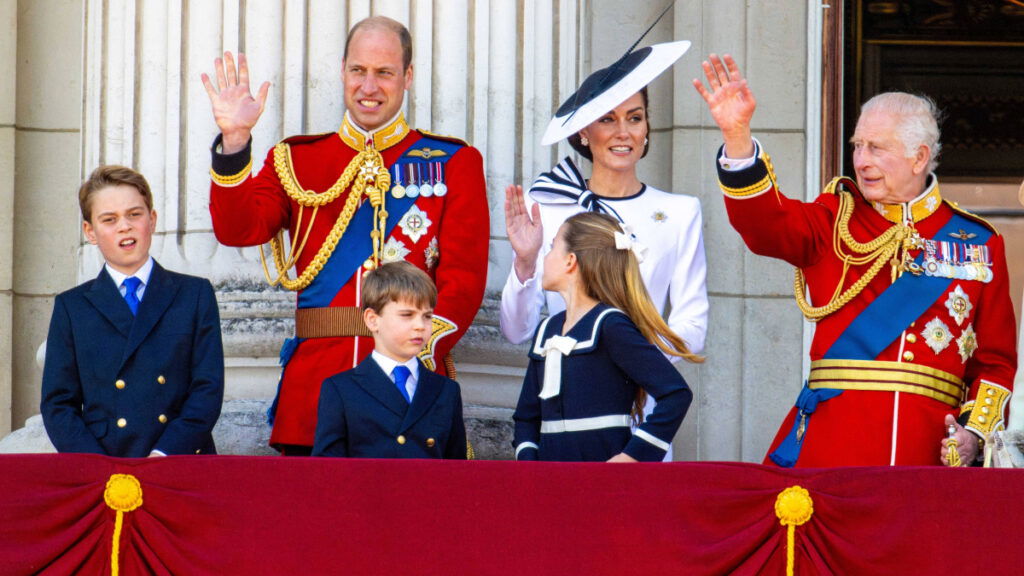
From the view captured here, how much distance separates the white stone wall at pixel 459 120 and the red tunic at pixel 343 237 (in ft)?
1.82

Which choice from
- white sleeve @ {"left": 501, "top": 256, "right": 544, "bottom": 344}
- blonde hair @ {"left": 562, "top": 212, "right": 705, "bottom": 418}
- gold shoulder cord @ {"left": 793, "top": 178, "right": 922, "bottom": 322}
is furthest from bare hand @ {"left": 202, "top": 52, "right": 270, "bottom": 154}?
gold shoulder cord @ {"left": 793, "top": 178, "right": 922, "bottom": 322}

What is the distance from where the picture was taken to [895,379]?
4676 mm

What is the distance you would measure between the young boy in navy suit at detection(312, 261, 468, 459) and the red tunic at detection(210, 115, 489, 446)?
25 centimetres

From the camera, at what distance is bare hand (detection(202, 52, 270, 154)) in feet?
15.8

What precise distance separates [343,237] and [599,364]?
958 millimetres

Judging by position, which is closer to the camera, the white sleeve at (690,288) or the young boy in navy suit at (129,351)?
the young boy in navy suit at (129,351)

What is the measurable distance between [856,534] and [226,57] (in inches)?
85.1

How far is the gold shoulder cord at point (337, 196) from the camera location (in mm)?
5047

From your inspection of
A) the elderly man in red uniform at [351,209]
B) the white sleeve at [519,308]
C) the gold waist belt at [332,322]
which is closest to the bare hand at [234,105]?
the elderly man in red uniform at [351,209]

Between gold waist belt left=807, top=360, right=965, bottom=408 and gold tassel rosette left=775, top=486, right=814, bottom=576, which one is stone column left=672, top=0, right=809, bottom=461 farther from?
gold tassel rosette left=775, top=486, right=814, bottom=576

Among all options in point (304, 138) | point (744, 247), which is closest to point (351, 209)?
point (304, 138)

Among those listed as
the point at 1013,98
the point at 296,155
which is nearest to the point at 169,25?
the point at 296,155

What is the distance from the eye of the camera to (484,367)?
570 centimetres

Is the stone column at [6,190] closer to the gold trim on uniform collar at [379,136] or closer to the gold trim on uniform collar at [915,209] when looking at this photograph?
the gold trim on uniform collar at [379,136]
